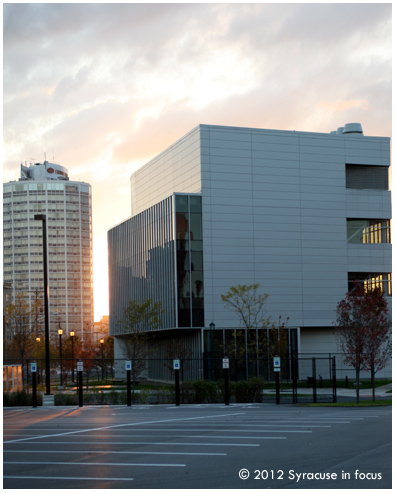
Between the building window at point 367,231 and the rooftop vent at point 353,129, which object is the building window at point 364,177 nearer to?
the building window at point 367,231

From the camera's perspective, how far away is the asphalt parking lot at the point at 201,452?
471 inches

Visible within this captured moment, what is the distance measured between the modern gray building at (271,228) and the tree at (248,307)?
101 cm

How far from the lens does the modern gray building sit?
205 feet

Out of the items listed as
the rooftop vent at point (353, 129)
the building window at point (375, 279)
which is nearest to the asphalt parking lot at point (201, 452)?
the building window at point (375, 279)

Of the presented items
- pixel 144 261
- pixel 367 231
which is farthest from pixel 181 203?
pixel 367 231

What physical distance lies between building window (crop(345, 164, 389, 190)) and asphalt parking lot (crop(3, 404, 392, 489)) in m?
47.3

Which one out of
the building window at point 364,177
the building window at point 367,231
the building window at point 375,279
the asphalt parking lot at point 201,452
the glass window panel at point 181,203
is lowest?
the asphalt parking lot at point 201,452

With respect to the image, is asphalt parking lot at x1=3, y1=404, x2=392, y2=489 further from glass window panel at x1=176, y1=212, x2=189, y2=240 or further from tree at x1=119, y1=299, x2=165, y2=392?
glass window panel at x1=176, y1=212, x2=189, y2=240

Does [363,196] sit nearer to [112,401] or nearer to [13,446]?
[112,401]

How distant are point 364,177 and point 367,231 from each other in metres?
5.17

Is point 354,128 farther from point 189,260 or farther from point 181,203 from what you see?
point 189,260

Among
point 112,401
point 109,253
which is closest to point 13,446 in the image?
point 112,401

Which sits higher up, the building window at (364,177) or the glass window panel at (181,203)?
the building window at (364,177)

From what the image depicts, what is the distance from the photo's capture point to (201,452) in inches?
584
